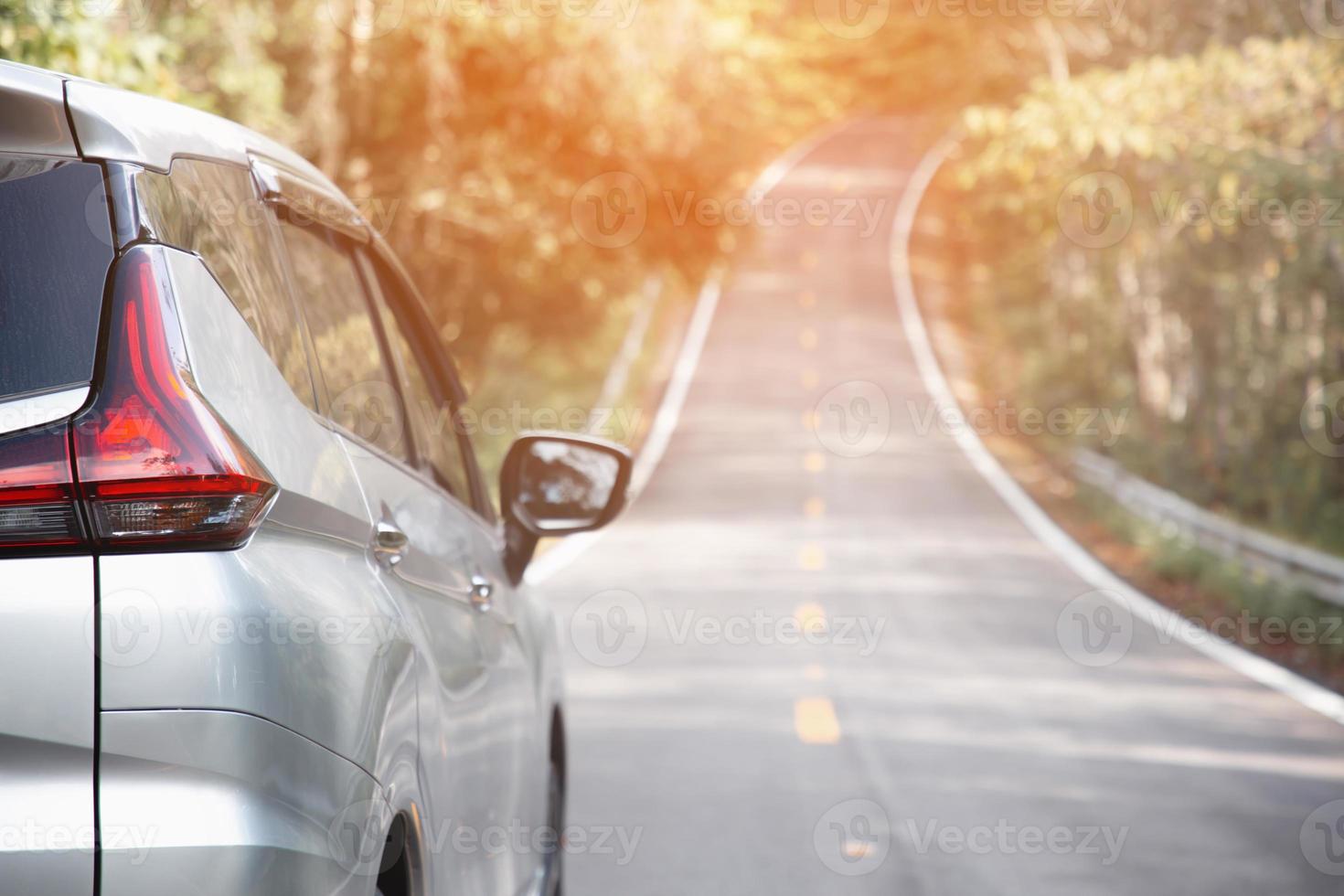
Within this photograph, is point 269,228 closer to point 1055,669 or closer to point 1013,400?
point 1055,669

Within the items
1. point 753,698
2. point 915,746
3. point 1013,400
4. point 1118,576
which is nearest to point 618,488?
point 915,746

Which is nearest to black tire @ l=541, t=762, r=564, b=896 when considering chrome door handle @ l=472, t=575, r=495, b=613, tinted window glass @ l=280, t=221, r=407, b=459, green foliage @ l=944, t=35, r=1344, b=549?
chrome door handle @ l=472, t=575, r=495, b=613

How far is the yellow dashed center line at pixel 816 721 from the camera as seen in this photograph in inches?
348

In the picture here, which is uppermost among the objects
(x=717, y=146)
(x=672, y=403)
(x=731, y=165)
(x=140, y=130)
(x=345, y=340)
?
(x=717, y=146)

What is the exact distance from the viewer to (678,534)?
20.0 meters

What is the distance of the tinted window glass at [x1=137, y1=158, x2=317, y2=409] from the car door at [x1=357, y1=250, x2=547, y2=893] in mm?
899

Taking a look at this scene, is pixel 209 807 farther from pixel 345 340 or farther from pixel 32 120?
pixel 345 340

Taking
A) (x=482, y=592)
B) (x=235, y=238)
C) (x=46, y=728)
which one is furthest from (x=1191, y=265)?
(x=46, y=728)

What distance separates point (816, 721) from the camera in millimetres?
9320

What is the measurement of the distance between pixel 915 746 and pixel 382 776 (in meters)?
6.72

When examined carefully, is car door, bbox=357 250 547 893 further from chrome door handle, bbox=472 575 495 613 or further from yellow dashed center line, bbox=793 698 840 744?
yellow dashed center line, bbox=793 698 840 744

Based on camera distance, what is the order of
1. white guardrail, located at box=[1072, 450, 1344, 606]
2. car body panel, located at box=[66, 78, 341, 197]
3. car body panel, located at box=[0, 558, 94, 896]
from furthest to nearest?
white guardrail, located at box=[1072, 450, 1344, 606] → car body panel, located at box=[66, 78, 341, 197] → car body panel, located at box=[0, 558, 94, 896]

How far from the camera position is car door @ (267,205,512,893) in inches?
105

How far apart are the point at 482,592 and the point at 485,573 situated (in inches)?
5.7
